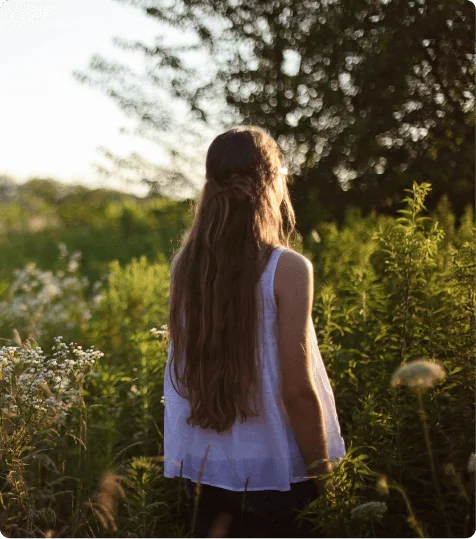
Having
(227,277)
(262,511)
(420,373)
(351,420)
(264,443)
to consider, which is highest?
(227,277)

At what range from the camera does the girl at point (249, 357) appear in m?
2.73

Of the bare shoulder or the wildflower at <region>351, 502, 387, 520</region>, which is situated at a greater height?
the bare shoulder

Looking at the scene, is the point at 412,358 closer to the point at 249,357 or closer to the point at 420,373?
the point at 249,357

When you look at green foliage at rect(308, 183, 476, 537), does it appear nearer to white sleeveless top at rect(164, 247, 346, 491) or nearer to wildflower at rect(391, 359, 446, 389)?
white sleeveless top at rect(164, 247, 346, 491)

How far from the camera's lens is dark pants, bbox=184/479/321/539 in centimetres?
278

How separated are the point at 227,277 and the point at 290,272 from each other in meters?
0.25

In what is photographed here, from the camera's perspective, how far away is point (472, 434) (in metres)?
3.26

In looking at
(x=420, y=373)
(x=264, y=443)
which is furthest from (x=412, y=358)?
(x=420, y=373)

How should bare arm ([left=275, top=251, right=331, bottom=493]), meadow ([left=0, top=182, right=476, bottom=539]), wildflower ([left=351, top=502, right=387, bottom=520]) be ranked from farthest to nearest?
1. meadow ([left=0, top=182, right=476, bottom=539])
2. bare arm ([left=275, top=251, right=331, bottom=493])
3. wildflower ([left=351, top=502, right=387, bottom=520])

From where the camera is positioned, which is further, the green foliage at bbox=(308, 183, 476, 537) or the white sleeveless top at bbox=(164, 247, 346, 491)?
the green foliage at bbox=(308, 183, 476, 537)

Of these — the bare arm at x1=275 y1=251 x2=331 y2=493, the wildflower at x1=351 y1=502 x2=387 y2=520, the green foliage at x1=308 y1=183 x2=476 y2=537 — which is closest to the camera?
the wildflower at x1=351 y1=502 x2=387 y2=520

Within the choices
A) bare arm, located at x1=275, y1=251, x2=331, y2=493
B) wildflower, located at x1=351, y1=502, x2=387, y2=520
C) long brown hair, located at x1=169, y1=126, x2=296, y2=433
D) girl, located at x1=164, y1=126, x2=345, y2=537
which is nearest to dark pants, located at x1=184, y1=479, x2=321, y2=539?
girl, located at x1=164, y1=126, x2=345, y2=537

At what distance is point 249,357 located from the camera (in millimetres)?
2760

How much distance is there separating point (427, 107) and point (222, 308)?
18.1 feet
